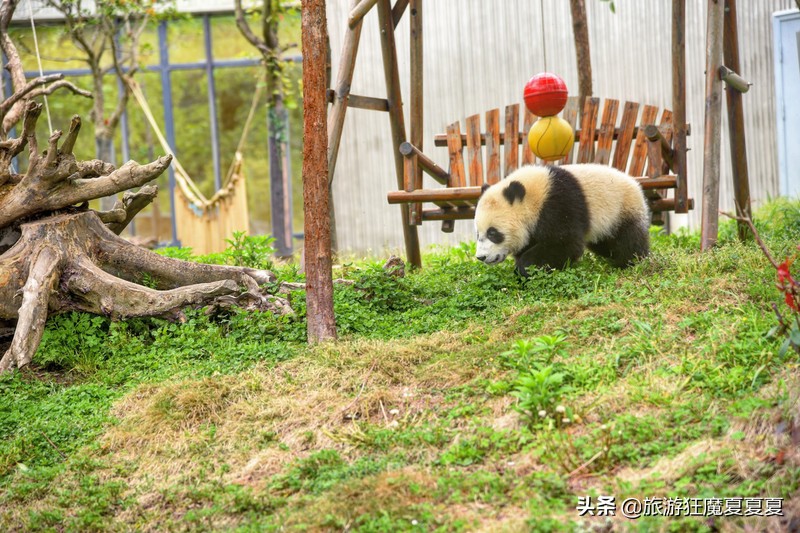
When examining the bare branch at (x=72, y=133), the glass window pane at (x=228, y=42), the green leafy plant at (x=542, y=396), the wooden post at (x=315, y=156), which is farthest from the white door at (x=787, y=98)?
the glass window pane at (x=228, y=42)

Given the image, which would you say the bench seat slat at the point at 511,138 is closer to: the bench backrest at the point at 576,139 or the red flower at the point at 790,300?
the bench backrest at the point at 576,139

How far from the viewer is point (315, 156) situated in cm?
480

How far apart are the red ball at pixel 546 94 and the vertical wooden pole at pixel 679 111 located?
100 centimetres

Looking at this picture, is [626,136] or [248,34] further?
[248,34]

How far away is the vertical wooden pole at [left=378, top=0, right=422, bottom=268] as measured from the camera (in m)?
6.80

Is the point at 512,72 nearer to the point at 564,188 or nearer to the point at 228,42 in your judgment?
the point at 564,188

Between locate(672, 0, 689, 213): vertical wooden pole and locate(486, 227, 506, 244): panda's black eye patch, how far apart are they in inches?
54.9

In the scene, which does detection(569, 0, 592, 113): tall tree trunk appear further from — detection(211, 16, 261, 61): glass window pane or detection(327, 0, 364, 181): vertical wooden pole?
detection(211, 16, 261, 61): glass window pane

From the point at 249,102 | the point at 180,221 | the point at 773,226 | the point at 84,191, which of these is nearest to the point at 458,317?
the point at 84,191

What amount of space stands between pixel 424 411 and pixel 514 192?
7.72ft

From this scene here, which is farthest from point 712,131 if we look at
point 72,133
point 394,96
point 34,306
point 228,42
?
point 228,42

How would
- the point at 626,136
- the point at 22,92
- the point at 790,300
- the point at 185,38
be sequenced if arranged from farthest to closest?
1. the point at 185,38
2. the point at 626,136
3. the point at 22,92
4. the point at 790,300

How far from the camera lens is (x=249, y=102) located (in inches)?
722

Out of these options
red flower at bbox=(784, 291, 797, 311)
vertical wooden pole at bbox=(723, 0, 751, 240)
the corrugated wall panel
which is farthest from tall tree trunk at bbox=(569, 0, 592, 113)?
red flower at bbox=(784, 291, 797, 311)
